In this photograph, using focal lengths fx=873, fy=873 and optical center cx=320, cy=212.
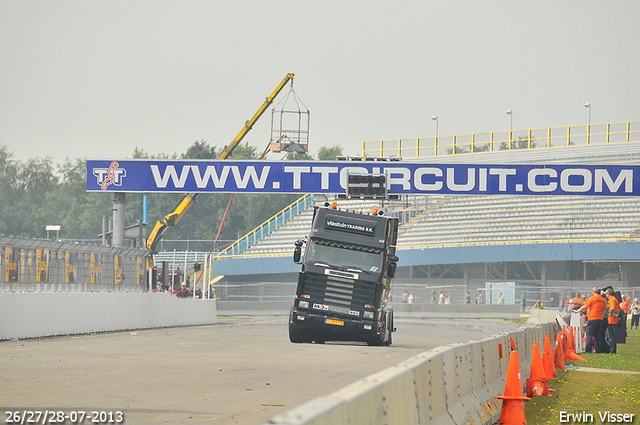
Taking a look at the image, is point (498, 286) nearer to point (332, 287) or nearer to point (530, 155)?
point (530, 155)

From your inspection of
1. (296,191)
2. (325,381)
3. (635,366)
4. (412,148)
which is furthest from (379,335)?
(412,148)

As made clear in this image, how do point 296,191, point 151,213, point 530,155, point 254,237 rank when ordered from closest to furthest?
1. point 296,191
2. point 530,155
3. point 254,237
4. point 151,213

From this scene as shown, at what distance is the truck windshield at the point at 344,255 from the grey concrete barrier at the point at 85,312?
6.64 meters

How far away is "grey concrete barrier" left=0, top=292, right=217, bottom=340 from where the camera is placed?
1977cm

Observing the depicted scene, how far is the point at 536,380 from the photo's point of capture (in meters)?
11.6

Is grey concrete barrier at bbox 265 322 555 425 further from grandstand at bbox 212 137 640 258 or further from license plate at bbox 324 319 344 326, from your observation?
grandstand at bbox 212 137 640 258

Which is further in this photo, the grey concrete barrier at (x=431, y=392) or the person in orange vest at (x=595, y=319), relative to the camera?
the person in orange vest at (x=595, y=319)

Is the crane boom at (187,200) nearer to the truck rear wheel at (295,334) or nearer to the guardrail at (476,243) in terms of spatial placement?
the guardrail at (476,243)

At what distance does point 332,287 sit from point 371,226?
A: 1653mm

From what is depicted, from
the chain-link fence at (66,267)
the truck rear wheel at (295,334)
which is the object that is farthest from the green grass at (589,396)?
the chain-link fence at (66,267)

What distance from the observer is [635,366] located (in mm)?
17031

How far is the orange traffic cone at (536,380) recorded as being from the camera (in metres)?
11.6

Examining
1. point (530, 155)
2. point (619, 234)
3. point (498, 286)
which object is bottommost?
point (498, 286)

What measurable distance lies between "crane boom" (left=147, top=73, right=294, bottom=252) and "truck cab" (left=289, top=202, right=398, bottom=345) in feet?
72.2
